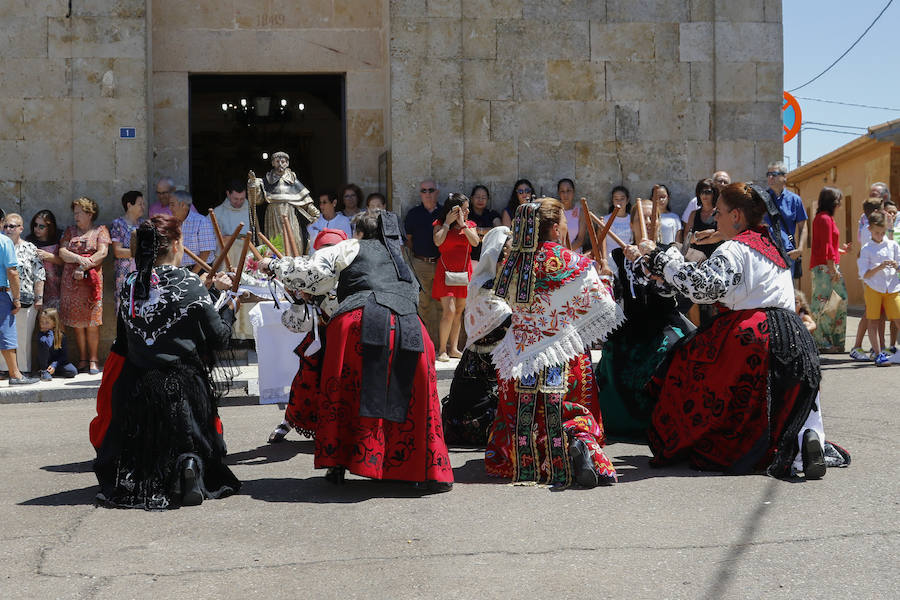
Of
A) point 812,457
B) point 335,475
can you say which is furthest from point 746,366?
point 335,475

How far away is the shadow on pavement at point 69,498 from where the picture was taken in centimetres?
571

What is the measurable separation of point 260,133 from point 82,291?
1022 centimetres

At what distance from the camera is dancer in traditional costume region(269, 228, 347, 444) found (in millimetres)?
6391

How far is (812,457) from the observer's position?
5.88m

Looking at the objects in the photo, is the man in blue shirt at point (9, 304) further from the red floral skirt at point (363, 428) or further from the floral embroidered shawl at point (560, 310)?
the floral embroidered shawl at point (560, 310)

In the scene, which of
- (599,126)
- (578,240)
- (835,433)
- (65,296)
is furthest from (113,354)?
(599,126)

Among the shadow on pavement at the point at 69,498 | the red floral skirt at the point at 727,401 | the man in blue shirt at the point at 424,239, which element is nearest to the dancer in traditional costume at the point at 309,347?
the shadow on pavement at the point at 69,498

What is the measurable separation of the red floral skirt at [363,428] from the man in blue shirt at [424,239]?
643 cm

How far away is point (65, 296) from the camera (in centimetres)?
1112

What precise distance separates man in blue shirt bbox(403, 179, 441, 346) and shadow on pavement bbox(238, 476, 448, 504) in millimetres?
6199

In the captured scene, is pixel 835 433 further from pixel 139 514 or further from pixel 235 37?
pixel 235 37

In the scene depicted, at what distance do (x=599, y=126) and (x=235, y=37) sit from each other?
4618mm

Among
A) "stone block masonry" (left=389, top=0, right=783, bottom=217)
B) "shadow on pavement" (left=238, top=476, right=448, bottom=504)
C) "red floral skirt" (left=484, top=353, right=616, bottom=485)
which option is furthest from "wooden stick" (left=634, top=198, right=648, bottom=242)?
"stone block masonry" (left=389, top=0, right=783, bottom=217)

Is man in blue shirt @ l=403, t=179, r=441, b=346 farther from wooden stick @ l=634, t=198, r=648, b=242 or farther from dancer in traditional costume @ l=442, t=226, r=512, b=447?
wooden stick @ l=634, t=198, r=648, b=242
